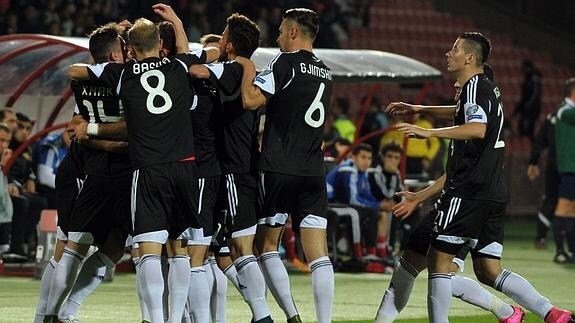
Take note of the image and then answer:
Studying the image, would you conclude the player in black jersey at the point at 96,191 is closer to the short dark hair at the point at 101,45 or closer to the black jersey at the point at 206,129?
the short dark hair at the point at 101,45

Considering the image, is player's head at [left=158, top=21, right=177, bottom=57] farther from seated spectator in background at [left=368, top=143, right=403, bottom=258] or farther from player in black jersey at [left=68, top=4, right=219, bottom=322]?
seated spectator in background at [left=368, top=143, right=403, bottom=258]

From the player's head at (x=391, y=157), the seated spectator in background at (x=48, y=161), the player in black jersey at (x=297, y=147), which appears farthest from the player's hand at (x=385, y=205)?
the player in black jersey at (x=297, y=147)

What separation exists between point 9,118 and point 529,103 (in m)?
14.9

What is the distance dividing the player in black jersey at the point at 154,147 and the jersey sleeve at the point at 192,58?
91mm

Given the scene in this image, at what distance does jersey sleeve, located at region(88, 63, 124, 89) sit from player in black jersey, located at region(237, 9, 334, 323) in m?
0.83

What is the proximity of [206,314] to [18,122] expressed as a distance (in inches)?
273

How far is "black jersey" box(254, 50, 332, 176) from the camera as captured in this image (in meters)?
9.32

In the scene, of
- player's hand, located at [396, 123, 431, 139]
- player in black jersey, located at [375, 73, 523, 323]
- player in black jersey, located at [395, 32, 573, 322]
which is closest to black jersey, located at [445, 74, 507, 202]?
player in black jersey, located at [395, 32, 573, 322]

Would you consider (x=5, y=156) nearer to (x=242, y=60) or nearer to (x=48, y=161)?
(x=48, y=161)

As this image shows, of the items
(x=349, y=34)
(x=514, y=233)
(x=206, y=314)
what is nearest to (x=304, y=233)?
(x=206, y=314)

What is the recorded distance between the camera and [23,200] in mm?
15148

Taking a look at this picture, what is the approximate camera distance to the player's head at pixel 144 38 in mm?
8789

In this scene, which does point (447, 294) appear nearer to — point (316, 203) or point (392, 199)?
point (316, 203)

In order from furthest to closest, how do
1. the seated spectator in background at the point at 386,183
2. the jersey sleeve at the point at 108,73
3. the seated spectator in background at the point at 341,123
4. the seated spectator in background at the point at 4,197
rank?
the seated spectator in background at the point at 341,123 → the seated spectator in background at the point at 386,183 → the seated spectator in background at the point at 4,197 → the jersey sleeve at the point at 108,73
